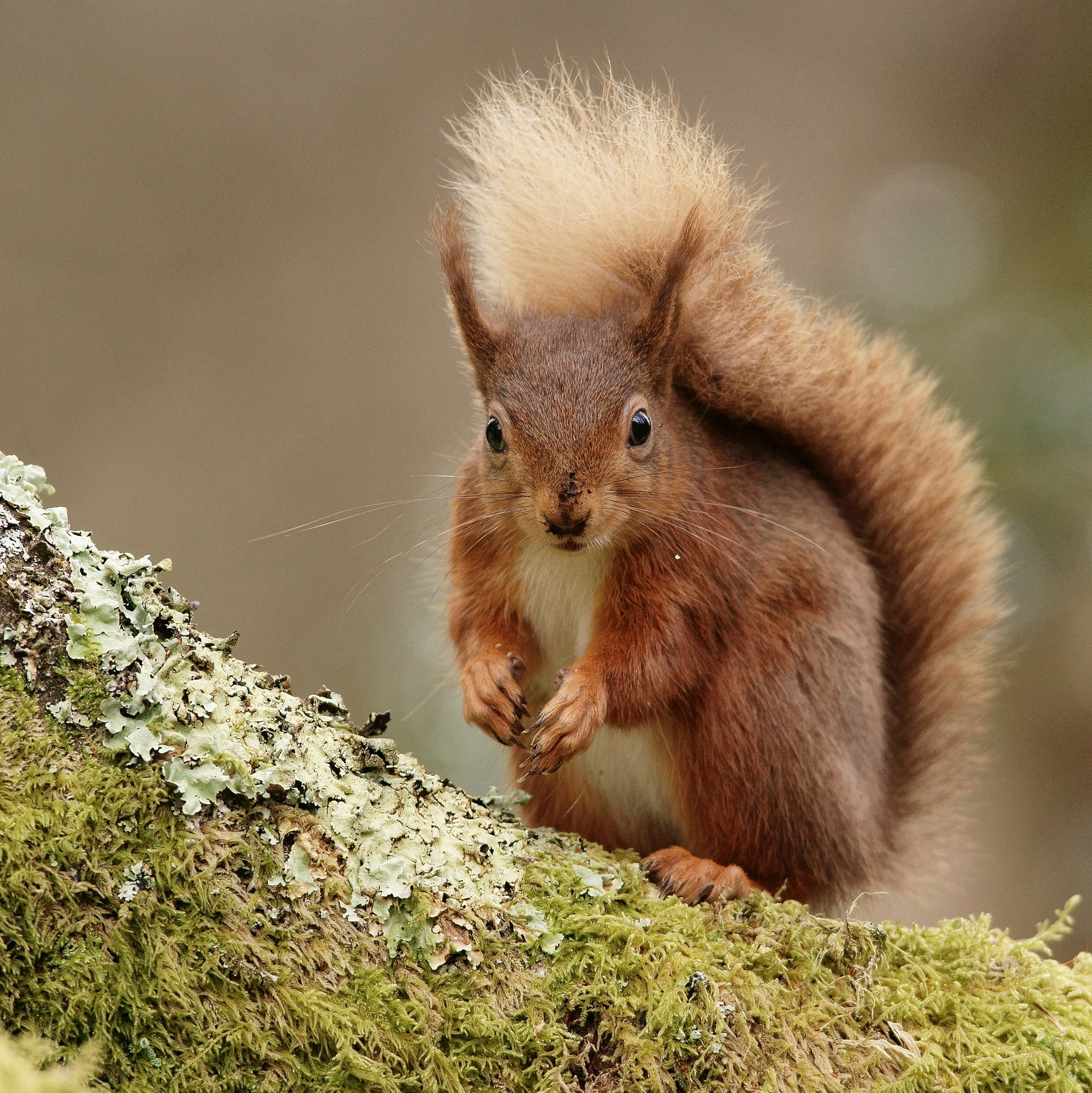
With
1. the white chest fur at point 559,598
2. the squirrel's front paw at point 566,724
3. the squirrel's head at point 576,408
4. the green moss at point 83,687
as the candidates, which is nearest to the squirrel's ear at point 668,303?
the squirrel's head at point 576,408

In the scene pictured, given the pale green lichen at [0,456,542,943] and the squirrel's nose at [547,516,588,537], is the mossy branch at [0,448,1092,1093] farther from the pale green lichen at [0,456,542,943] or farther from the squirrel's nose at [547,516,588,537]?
the squirrel's nose at [547,516,588,537]

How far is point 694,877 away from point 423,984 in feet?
2.39

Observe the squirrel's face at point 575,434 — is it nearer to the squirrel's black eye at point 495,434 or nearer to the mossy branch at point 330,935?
the squirrel's black eye at point 495,434

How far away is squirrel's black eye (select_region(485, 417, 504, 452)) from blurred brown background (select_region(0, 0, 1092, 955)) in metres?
2.10

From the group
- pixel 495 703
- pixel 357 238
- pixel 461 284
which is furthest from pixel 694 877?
pixel 357 238

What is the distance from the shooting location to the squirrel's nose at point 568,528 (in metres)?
1.93

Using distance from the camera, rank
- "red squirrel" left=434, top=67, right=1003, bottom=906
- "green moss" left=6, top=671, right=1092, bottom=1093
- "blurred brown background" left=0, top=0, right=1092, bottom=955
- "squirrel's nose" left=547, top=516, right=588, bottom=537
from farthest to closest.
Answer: "blurred brown background" left=0, top=0, right=1092, bottom=955 → "red squirrel" left=434, top=67, right=1003, bottom=906 → "squirrel's nose" left=547, top=516, right=588, bottom=537 → "green moss" left=6, top=671, right=1092, bottom=1093

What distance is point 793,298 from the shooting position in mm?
2521

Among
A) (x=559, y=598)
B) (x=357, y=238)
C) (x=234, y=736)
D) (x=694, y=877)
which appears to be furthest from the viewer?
(x=357, y=238)

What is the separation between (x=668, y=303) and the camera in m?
2.15

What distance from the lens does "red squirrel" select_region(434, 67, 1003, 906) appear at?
6.79ft

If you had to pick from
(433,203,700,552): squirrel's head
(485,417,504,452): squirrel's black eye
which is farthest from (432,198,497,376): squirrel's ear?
(485,417,504,452): squirrel's black eye

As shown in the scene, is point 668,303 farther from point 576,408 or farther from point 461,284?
point 461,284

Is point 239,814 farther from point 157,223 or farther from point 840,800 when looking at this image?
point 157,223
